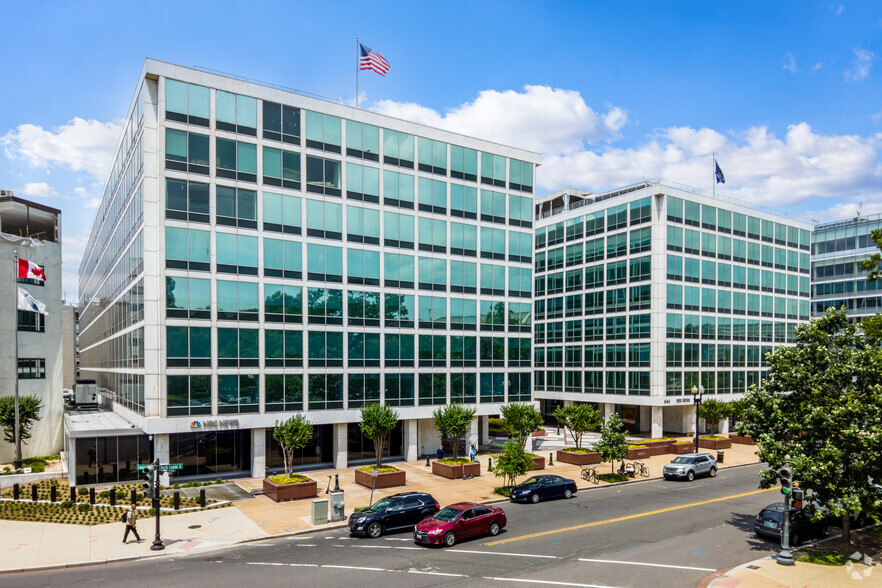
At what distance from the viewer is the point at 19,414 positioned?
44125 mm

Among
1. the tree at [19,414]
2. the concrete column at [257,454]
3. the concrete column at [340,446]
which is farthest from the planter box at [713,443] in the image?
the tree at [19,414]

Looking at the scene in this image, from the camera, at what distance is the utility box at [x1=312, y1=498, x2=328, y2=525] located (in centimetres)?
2961

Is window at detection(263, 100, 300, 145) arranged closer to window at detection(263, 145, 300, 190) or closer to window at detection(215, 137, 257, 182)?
window at detection(263, 145, 300, 190)

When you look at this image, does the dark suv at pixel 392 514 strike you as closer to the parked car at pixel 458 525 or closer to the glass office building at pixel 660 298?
the parked car at pixel 458 525

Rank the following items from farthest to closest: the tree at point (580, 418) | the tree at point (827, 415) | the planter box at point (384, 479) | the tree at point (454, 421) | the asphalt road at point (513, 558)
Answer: the tree at point (580, 418) < the tree at point (454, 421) < the planter box at point (384, 479) < the tree at point (827, 415) < the asphalt road at point (513, 558)

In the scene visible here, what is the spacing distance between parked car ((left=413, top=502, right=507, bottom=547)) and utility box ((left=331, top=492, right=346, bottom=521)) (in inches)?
190

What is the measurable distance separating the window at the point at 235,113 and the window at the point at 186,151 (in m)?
1.71

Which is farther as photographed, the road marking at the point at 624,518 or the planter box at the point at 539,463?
the planter box at the point at 539,463

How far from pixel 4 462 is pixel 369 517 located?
1340 inches

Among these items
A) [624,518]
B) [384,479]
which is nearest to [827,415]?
[624,518]

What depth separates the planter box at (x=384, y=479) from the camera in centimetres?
3828

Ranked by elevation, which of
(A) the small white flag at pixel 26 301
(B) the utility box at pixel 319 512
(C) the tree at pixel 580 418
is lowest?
(B) the utility box at pixel 319 512

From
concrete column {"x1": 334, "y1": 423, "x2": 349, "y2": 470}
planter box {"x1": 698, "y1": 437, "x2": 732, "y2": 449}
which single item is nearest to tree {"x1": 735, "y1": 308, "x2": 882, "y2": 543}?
concrete column {"x1": 334, "y1": 423, "x2": 349, "y2": 470}

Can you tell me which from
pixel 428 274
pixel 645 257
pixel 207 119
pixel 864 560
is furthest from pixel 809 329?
pixel 645 257
